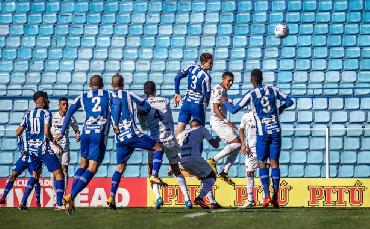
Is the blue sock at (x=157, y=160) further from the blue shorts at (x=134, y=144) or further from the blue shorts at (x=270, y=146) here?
the blue shorts at (x=270, y=146)

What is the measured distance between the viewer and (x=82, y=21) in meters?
21.1

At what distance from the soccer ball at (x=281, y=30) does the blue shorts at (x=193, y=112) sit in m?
5.44

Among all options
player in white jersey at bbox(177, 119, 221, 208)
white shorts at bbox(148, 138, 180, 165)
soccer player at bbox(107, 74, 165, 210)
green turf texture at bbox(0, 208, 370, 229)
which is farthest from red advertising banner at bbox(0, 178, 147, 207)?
green turf texture at bbox(0, 208, 370, 229)

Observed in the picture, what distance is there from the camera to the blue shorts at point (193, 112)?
13.3 meters

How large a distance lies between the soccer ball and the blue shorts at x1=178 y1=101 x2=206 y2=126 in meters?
5.44

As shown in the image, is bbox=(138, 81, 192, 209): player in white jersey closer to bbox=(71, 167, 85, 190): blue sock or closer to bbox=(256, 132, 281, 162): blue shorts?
bbox=(256, 132, 281, 162): blue shorts

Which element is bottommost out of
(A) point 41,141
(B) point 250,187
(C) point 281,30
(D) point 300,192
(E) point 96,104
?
(D) point 300,192

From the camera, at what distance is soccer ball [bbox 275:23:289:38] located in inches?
724

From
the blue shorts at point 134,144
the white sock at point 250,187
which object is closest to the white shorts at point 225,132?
the white sock at point 250,187

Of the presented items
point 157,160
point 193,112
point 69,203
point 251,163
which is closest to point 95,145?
point 69,203

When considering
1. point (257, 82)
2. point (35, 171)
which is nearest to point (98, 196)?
point (35, 171)

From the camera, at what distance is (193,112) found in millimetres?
13312

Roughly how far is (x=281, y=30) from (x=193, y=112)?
223 inches

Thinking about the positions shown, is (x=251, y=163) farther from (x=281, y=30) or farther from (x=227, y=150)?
(x=281, y=30)
